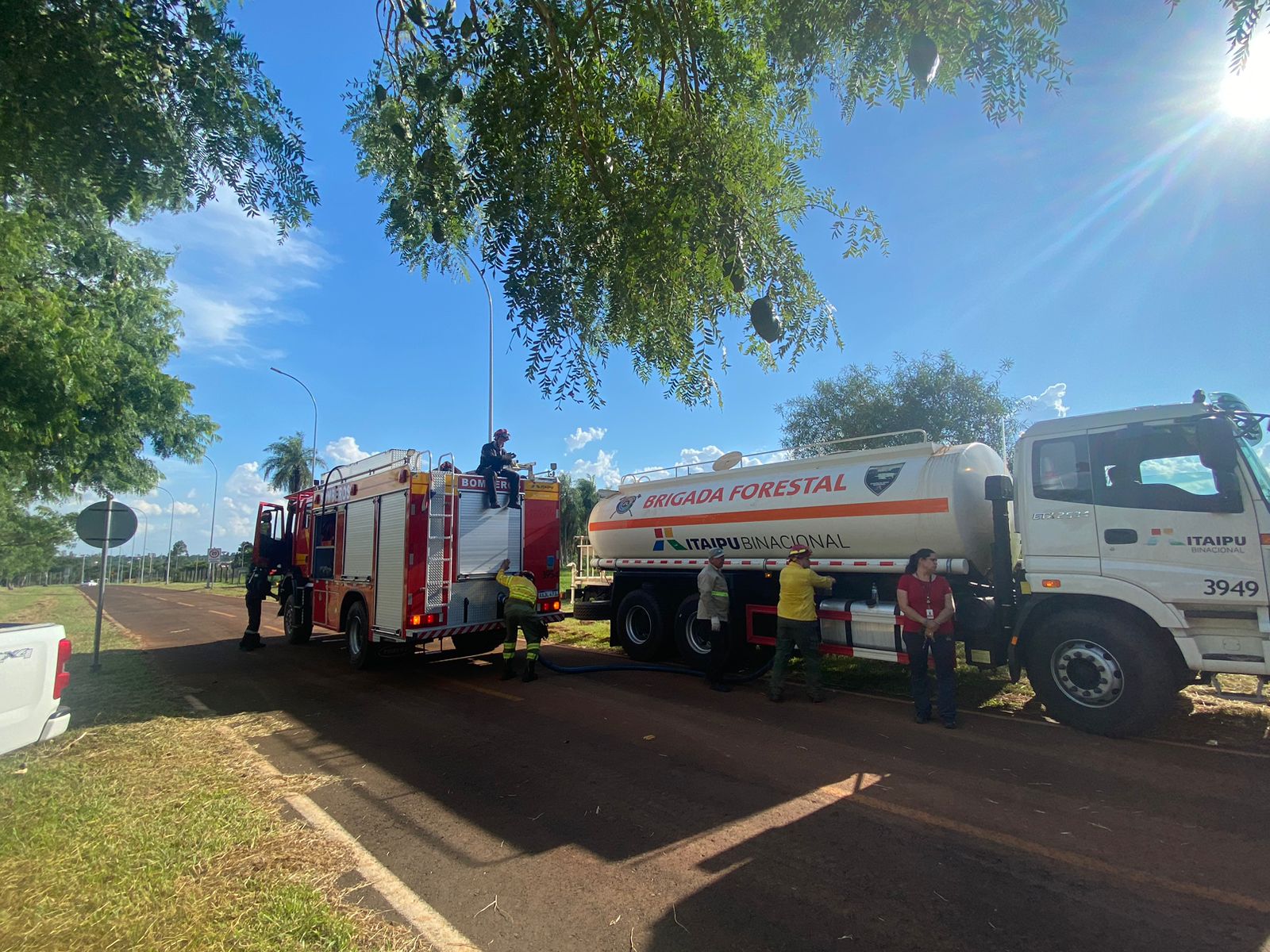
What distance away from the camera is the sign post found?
9859 millimetres

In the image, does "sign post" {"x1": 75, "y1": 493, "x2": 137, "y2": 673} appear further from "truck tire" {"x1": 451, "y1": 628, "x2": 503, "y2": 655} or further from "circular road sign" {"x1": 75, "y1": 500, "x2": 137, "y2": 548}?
"truck tire" {"x1": 451, "y1": 628, "x2": 503, "y2": 655}

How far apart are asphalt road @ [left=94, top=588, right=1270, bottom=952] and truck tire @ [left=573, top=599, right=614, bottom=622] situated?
12.8 feet

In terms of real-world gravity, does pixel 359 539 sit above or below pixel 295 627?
above

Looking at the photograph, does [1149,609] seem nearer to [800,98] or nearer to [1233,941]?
[1233,941]

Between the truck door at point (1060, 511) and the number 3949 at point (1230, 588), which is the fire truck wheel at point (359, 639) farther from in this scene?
the number 3949 at point (1230, 588)

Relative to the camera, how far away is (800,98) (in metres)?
5.64

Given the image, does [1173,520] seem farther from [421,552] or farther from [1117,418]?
[421,552]

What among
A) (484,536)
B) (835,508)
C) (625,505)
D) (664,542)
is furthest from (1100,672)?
(484,536)

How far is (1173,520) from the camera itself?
19.3ft

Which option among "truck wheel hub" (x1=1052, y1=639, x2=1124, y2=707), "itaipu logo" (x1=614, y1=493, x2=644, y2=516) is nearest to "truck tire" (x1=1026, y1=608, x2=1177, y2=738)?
"truck wheel hub" (x1=1052, y1=639, x2=1124, y2=707)

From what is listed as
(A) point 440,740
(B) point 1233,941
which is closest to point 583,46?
(A) point 440,740

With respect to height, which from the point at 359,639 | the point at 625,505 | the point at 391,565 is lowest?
the point at 359,639

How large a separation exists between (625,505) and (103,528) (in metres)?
8.19

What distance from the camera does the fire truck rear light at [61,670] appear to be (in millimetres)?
4742
